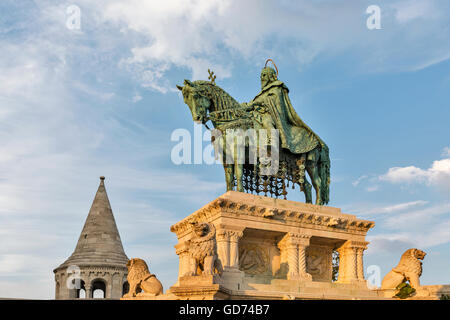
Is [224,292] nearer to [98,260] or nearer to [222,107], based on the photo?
[222,107]

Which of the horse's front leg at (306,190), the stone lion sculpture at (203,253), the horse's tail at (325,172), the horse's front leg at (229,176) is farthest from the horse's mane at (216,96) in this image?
the stone lion sculpture at (203,253)

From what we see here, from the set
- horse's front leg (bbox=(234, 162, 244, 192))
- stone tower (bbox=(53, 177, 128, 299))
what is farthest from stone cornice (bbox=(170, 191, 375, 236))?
stone tower (bbox=(53, 177, 128, 299))

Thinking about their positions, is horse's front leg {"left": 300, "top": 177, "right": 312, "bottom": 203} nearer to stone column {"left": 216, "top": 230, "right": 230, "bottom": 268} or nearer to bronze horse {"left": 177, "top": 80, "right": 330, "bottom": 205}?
bronze horse {"left": 177, "top": 80, "right": 330, "bottom": 205}

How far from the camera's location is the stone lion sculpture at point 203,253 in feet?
54.0

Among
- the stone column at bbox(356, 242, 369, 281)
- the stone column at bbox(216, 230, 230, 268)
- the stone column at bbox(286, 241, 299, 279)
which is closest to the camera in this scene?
the stone column at bbox(216, 230, 230, 268)

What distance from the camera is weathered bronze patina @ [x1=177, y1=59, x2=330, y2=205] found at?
72.2ft

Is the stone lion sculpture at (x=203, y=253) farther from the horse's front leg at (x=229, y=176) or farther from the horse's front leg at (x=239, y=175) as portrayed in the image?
the horse's front leg at (x=229, y=176)

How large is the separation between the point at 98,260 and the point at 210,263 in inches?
921

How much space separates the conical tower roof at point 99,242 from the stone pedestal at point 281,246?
1647cm

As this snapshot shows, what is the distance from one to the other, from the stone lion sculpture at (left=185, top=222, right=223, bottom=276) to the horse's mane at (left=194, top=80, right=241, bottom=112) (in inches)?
281

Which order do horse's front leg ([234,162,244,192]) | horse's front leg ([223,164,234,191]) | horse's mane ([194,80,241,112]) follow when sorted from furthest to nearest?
1. horse's mane ([194,80,241,112])
2. horse's front leg ([223,164,234,191])
3. horse's front leg ([234,162,244,192])

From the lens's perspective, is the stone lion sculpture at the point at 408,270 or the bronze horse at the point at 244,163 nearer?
the stone lion sculpture at the point at 408,270
